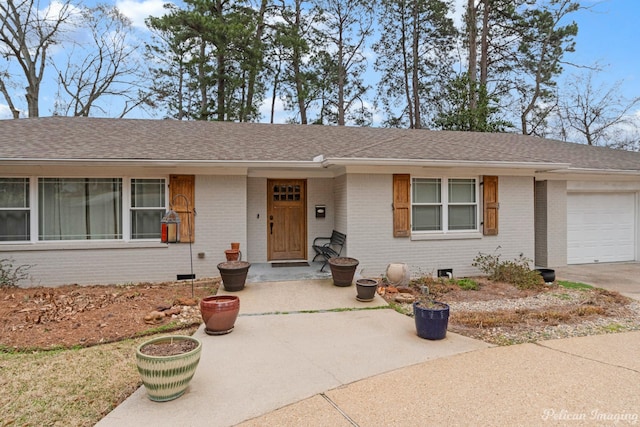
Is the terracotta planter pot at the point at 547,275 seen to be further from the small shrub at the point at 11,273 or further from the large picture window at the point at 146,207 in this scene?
the small shrub at the point at 11,273

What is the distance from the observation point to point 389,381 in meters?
3.62

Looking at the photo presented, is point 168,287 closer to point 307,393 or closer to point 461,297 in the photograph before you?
point 307,393

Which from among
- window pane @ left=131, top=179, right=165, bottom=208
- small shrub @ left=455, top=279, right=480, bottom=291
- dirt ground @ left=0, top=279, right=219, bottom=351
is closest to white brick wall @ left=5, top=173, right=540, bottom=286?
dirt ground @ left=0, top=279, right=219, bottom=351

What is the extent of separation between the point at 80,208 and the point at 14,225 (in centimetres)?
132

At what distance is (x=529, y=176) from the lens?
30.2 feet

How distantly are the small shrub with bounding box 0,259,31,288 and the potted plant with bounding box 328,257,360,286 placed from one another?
6.57 m

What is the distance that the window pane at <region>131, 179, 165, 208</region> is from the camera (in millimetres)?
8156

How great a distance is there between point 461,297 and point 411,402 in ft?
14.0

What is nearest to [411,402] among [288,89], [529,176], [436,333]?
[436,333]

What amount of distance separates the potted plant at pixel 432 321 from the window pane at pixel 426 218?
13.5ft

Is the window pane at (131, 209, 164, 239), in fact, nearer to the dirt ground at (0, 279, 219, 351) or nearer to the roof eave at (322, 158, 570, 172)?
the dirt ground at (0, 279, 219, 351)

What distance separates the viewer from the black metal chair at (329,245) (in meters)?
8.65

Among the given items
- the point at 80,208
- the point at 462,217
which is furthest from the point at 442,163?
the point at 80,208

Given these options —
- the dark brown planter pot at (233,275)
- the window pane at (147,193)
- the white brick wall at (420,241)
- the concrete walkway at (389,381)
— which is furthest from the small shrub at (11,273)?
the white brick wall at (420,241)
